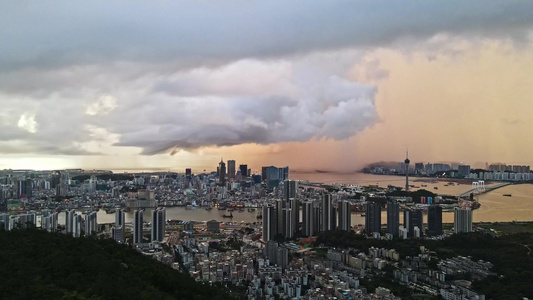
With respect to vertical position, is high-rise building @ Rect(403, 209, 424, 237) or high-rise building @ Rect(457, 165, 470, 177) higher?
high-rise building @ Rect(457, 165, 470, 177)

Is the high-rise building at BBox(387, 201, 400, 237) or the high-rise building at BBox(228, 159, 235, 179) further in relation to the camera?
the high-rise building at BBox(228, 159, 235, 179)

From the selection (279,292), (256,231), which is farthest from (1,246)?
(256,231)

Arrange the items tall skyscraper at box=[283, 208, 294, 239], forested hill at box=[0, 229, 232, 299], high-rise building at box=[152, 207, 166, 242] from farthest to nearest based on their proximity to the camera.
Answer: tall skyscraper at box=[283, 208, 294, 239] < high-rise building at box=[152, 207, 166, 242] < forested hill at box=[0, 229, 232, 299]

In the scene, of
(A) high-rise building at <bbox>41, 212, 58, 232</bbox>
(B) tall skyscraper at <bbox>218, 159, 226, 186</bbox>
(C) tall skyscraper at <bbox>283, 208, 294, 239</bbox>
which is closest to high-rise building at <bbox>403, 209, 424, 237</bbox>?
(C) tall skyscraper at <bbox>283, 208, 294, 239</bbox>

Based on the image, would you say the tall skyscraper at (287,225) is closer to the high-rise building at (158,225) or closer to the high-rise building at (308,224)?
the high-rise building at (308,224)

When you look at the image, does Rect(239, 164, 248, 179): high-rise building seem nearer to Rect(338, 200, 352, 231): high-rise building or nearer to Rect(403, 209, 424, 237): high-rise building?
Rect(338, 200, 352, 231): high-rise building

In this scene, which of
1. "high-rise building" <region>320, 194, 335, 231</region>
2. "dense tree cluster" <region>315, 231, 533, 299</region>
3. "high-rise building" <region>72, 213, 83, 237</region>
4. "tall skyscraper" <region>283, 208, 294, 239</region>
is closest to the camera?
"dense tree cluster" <region>315, 231, 533, 299</region>
